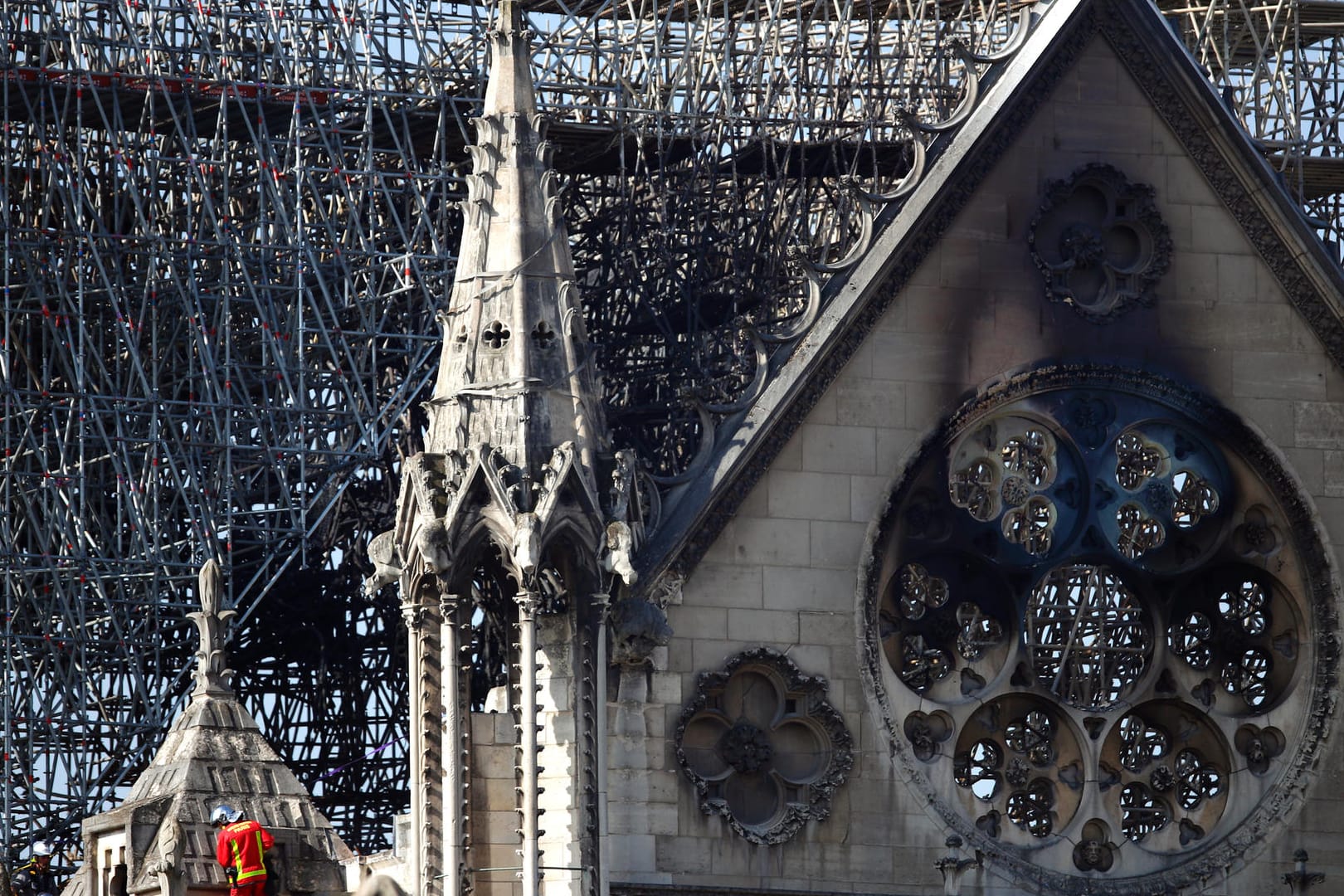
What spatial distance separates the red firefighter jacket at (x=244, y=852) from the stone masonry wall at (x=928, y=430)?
2667 mm

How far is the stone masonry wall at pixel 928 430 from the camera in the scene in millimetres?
29656

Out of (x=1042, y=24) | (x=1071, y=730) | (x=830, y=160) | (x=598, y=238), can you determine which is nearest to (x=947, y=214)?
(x=1042, y=24)

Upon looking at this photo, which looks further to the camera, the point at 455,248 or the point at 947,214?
the point at 455,248

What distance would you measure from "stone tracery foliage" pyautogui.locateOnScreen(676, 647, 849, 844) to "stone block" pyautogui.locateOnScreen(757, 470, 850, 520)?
1191 millimetres

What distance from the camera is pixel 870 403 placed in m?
30.9

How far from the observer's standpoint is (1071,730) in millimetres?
31219

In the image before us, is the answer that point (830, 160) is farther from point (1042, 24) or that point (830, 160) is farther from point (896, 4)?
point (1042, 24)

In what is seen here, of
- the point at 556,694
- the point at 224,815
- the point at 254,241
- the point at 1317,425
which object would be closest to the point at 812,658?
the point at 556,694

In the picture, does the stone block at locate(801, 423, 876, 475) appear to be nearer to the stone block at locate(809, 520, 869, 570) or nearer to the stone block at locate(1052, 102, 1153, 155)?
the stone block at locate(809, 520, 869, 570)

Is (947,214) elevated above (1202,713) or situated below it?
above

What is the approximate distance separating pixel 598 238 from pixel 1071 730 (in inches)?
710

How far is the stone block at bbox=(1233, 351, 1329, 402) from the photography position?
105 ft

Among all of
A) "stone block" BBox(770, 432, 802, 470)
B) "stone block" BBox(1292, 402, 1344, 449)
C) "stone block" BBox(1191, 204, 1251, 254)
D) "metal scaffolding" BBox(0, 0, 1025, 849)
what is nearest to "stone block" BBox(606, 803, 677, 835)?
"stone block" BBox(770, 432, 802, 470)

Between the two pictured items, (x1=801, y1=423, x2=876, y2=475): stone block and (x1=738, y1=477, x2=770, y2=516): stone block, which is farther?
(x1=801, y1=423, x2=876, y2=475): stone block
